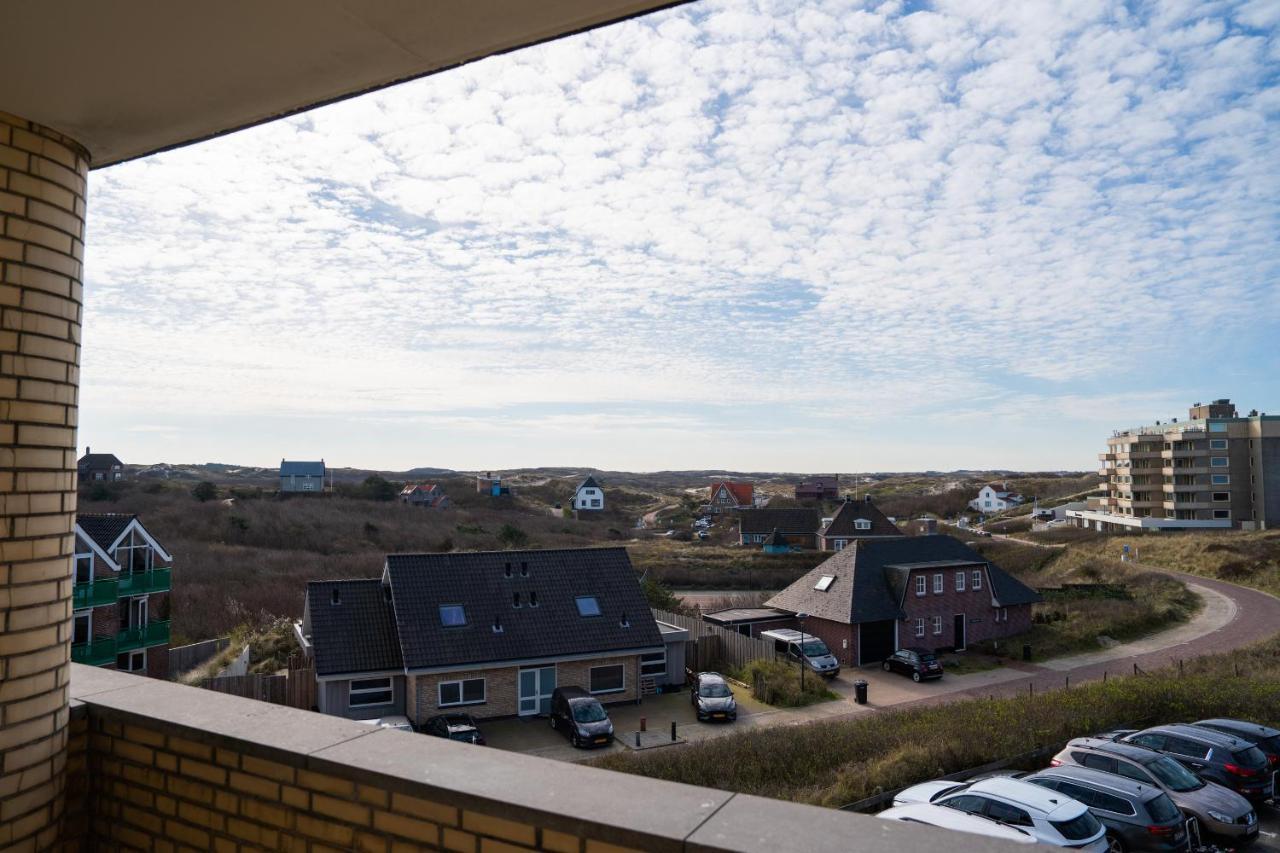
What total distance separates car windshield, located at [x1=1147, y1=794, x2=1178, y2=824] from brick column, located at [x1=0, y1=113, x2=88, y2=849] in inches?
542

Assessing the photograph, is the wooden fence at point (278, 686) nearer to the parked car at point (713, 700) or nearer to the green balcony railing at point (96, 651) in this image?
the green balcony railing at point (96, 651)

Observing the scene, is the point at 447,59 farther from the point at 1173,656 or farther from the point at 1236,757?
the point at 1173,656

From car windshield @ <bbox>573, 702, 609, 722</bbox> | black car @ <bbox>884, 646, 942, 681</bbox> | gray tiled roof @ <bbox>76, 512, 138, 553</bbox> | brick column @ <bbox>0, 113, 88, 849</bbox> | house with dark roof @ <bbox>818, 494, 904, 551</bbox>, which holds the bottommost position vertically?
black car @ <bbox>884, 646, 942, 681</bbox>

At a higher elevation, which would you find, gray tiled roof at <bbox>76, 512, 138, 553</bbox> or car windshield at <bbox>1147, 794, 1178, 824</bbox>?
gray tiled roof at <bbox>76, 512, 138, 553</bbox>

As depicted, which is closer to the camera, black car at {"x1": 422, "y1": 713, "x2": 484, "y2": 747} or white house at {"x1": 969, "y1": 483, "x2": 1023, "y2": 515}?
black car at {"x1": 422, "y1": 713, "x2": 484, "y2": 747}

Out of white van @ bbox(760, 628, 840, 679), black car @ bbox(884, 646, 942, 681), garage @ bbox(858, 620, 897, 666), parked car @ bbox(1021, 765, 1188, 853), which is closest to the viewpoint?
parked car @ bbox(1021, 765, 1188, 853)

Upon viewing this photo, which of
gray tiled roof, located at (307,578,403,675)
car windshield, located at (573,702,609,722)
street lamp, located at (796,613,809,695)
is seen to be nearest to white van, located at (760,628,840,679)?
street lamp, located at (796,613,809,695)

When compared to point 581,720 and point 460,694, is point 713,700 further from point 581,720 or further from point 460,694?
point 460,694

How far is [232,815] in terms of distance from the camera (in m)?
3.13

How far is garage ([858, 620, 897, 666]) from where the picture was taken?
28.6 m

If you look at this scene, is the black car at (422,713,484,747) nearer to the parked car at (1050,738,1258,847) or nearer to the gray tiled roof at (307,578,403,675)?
the gray tiled roof at (307,578,403,675)

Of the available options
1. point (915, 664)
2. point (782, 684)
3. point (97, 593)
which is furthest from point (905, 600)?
point (97, 593)

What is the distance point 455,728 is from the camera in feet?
61.8

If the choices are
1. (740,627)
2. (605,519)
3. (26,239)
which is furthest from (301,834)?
(605,519)
